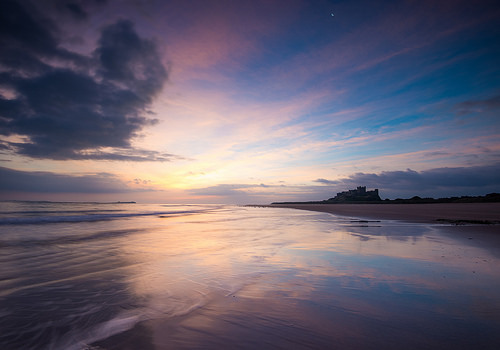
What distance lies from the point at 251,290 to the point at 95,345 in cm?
229

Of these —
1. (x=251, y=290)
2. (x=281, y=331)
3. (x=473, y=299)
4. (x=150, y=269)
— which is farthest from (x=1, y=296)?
(x=473, y=299)

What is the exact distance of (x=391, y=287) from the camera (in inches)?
158

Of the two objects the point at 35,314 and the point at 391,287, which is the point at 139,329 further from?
the point at 391,287

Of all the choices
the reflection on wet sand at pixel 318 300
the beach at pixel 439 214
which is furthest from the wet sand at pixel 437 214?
the reflection on wet sand at pixel 318 300

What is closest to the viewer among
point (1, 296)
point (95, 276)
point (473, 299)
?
point (473, 299)

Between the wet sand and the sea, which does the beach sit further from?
the sea

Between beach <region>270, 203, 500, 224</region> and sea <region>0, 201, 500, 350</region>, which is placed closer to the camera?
sea <region>0, 201, 500, 350</region>

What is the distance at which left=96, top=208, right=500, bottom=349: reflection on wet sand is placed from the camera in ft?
8.00

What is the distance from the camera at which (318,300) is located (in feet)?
11.5

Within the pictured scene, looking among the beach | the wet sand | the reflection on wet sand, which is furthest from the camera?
the wet sand

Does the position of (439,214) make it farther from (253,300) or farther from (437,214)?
(253,300)

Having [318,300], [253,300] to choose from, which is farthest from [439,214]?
[253,300]

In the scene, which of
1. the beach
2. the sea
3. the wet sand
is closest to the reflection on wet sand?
the sea

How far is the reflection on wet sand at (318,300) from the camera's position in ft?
8.00
